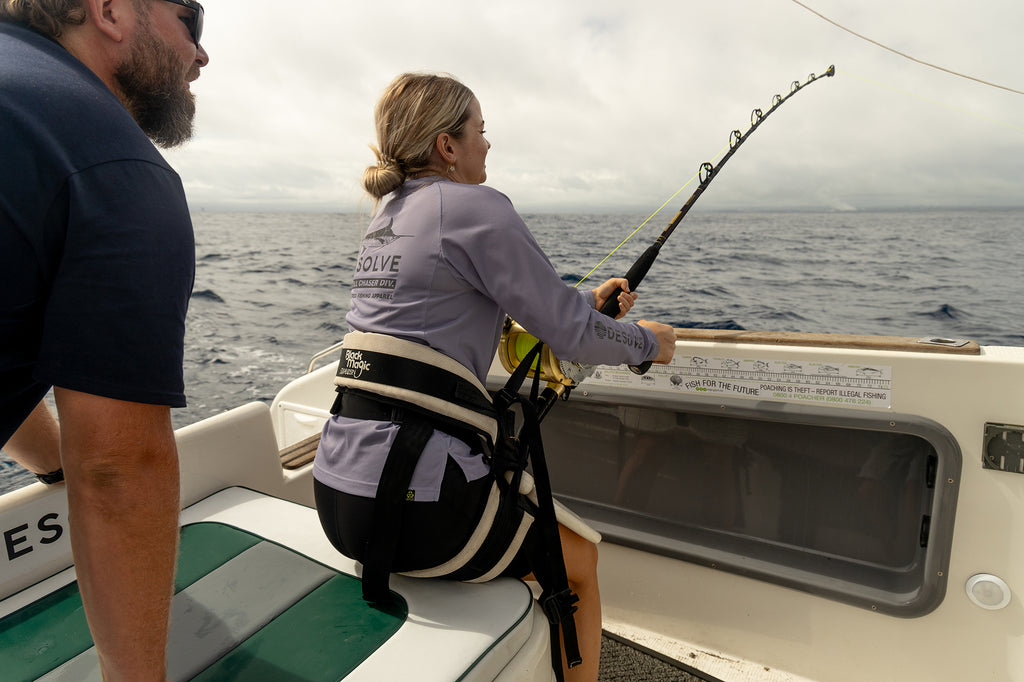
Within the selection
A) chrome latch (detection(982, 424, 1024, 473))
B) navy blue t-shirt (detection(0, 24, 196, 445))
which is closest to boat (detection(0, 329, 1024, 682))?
chrome latch (detection(982, 424, 1024, 473))

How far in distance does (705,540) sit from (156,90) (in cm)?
202

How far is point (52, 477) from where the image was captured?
4.95ft

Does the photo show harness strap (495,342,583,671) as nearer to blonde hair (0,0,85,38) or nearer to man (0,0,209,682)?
man (0,0,209,682)

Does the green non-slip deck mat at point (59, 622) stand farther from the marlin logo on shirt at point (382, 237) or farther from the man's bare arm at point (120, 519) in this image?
the marlin logo on shirt at point (382, 237)

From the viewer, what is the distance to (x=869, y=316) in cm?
748

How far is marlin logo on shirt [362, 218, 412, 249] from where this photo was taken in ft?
4.26

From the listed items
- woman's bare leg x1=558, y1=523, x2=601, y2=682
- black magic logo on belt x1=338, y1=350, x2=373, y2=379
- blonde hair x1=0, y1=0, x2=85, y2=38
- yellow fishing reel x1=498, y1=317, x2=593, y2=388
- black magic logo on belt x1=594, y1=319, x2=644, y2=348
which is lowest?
woman's bare leg x1=558, y1=523, x2=601, y2=682

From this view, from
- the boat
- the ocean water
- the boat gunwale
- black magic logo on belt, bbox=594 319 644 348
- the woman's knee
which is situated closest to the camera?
the boat

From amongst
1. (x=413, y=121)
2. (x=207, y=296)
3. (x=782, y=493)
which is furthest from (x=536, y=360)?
(x=207, y=296)

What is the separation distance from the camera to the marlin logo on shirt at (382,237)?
130 centimetres

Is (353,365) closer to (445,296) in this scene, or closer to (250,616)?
(445,296)

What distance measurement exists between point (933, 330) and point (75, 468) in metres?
7.64

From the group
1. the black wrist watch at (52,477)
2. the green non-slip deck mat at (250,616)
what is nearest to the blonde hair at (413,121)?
the green non-slip deck mat at (250,616)

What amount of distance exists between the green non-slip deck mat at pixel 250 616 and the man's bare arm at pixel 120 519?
358 mm
